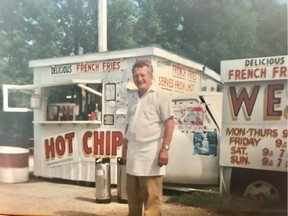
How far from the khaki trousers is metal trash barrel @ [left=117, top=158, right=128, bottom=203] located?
1049mm

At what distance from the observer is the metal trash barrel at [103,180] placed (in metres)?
5.68

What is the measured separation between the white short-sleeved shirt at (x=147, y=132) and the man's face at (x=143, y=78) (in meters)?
0.07

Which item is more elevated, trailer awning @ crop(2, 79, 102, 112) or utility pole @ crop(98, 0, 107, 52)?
utility pole @ crop(98, 0, 107, 52)

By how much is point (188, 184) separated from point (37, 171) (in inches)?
89.6

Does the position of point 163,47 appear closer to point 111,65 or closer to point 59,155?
point 111,65

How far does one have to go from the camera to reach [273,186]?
480 cm

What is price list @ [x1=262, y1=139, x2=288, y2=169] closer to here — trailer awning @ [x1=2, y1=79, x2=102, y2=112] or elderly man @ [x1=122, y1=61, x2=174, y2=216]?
elderly man @ [x1=122, y1=61, x2=174, y2=216]

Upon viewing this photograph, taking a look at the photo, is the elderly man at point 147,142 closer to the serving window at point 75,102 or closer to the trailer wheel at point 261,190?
the trailer wheel at point 261,190

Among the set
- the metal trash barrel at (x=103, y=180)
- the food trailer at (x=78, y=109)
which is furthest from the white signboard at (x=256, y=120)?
the metal trash barrel at (x=103, y=180)

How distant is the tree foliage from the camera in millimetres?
4660

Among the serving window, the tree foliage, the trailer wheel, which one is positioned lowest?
the trailer wheel

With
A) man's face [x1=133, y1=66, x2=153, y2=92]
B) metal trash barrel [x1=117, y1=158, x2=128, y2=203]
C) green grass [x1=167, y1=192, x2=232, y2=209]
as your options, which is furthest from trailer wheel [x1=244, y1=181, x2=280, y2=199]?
man's face [x1=133, y1=66, x2=153, y2=92]

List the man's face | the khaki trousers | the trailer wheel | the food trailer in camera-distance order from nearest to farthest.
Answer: the khaki trousers
the man's face
the trailer wheel
the food trailer

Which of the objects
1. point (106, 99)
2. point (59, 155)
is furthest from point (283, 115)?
point (59, 155)
